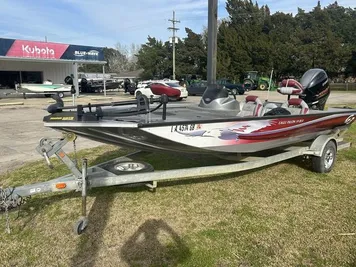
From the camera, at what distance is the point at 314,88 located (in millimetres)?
5715

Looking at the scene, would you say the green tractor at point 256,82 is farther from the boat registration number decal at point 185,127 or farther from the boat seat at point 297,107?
the boat registration number decal at point 185,127

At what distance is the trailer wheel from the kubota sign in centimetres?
2189

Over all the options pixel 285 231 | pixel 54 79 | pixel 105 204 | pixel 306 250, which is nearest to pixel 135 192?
pixel 105 204

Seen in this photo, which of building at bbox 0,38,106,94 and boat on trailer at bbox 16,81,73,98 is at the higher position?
building at bbox 0,38,106,94

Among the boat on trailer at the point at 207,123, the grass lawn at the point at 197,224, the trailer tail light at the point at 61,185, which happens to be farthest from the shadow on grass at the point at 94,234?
the boat on trailer at the point at 207,123

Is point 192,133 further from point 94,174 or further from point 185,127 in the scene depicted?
point 94,174

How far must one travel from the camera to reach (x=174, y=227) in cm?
345

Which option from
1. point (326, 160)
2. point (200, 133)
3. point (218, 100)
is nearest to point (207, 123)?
point (200, 133)

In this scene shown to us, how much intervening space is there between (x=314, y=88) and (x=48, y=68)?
85.0 ft

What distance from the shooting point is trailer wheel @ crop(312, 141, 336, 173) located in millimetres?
A: 5051

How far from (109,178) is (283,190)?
2525 mm

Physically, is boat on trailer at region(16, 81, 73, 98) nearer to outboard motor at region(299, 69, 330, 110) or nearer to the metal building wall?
the metal building wall

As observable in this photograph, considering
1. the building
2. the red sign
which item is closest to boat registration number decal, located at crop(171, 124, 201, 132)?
the building

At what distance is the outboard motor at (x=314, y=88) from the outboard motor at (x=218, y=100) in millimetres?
1579
